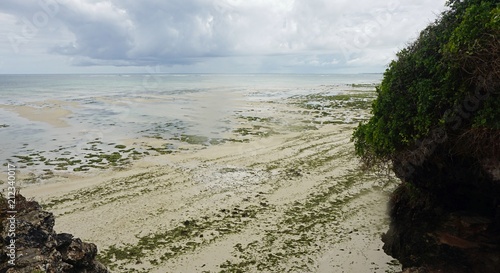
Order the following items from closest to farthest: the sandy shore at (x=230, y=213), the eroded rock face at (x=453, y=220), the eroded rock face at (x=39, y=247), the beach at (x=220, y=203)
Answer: the eroded rock face at (x=39, y=247), the eroded rock face at (x=453, y=220), the sandy shore at (x=230, y=213), the beach at (x=220, y=203)

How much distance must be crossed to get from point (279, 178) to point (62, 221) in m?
11.2

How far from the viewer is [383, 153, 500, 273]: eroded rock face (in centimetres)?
872

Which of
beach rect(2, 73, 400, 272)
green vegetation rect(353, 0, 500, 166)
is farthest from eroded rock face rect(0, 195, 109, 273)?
green vegetation rect(353, 0, 500, 166)

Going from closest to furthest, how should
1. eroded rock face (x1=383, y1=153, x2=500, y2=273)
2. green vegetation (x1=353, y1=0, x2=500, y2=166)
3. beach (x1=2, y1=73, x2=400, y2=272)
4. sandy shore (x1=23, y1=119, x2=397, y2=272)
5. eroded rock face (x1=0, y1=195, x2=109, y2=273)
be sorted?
1. eroded rock face (x1=0, y1=195, x2=109, y2=273)
2. green vegetation (x1=353, y1=0, x2=500, y2=166)
3. eroded rock face (x1=383, y1=153, x2=500, y2=273)
4. sandy shore (x1=23, y1=119, x2=397, y2=272)
5. beach (x1=2, y1=73, x2=400, y2=272)

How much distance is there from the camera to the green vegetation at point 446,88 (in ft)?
25.4

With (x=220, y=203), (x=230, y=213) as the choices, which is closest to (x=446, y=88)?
(x=230, y=213)

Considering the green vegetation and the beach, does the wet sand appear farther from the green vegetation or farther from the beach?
the green vegetation

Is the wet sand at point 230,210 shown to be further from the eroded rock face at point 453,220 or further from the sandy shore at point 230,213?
the eroded rock face at point 453,220

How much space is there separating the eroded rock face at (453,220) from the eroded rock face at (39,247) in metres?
8.97

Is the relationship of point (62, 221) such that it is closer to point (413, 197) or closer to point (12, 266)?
point (12, 266)

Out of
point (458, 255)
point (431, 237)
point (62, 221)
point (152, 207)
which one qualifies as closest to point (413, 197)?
point (431, 237)

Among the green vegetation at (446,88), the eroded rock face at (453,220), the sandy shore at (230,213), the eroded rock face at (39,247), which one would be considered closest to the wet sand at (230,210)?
the sandy shore at (230,213)

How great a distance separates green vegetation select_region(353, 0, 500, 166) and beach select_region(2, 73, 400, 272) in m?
2.89

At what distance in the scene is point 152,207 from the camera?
16.1m
